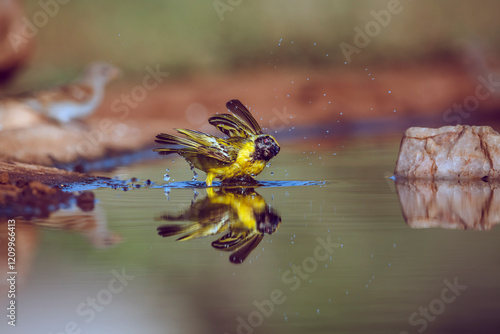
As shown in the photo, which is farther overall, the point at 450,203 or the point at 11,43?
the point at 11,43

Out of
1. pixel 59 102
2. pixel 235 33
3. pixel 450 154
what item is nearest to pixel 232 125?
pixel 450 154

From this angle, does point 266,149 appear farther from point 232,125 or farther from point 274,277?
point 274,277

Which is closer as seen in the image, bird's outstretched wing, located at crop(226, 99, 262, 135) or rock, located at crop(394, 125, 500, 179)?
rock, located at crop(394, 125, 500, 179)

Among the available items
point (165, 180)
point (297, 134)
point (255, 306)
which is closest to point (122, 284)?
point (255, 306)

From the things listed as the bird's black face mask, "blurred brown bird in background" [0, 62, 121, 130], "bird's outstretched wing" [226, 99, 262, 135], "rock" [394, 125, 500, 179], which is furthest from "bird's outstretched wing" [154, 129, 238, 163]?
"blurred brown bird in background" [0, 62, 121, 130]

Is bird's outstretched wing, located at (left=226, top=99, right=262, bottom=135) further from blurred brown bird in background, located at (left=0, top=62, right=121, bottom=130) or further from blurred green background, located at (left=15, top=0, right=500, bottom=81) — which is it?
blurred green background, located at (left=15, top=0, right=500, bottom=81)
